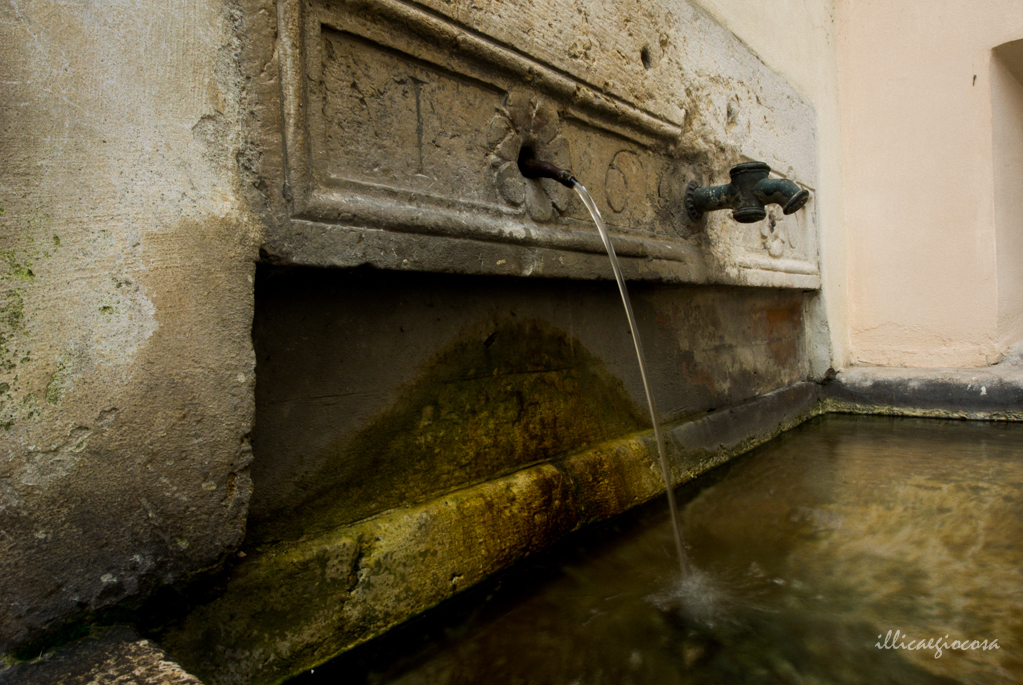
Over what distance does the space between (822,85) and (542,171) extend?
304 cm

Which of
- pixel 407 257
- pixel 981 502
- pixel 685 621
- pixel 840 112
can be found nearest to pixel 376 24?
pixel 407 257

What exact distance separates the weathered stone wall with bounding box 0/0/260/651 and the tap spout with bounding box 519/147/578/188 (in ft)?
2.88

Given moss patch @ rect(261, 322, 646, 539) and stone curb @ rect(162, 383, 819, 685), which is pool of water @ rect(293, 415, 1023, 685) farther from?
moss patch @ rect(261, 322, 646, 539)

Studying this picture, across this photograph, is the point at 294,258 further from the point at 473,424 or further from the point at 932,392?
the point at 932,392

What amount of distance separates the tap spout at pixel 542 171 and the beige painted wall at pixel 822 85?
Result: 81.0 inches

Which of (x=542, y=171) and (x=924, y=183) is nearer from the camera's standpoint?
(x=542, y=171)

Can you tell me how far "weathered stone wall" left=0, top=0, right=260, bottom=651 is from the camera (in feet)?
2.93

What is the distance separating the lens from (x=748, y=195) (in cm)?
233

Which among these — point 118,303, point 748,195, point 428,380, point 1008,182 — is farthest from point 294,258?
point 1008,182

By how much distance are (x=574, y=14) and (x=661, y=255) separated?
892 mm

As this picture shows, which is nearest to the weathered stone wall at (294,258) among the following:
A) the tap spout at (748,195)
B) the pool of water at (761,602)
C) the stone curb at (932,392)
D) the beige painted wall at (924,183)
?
the tap spout at (748,195)

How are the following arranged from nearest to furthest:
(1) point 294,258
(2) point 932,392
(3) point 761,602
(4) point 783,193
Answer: (1) point 294,258 → (3) point 761,602 → (4) point 783,193 → (2) point 932,392

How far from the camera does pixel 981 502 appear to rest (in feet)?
6.72

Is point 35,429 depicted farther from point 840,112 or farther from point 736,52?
point 840,112
